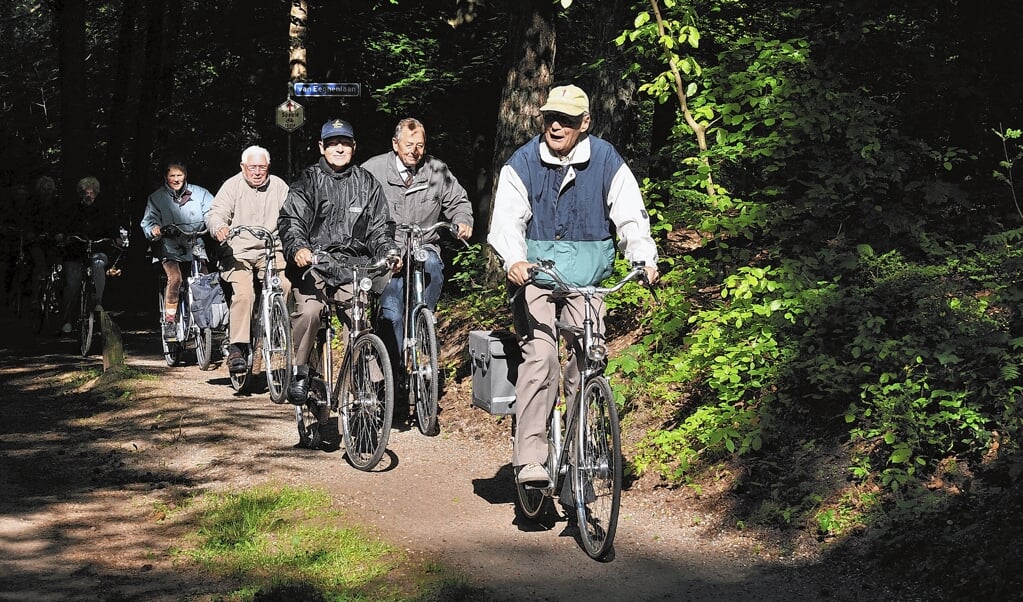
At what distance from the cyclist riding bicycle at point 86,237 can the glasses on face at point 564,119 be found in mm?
9052

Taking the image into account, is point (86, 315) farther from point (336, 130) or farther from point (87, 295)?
point (336, 130)

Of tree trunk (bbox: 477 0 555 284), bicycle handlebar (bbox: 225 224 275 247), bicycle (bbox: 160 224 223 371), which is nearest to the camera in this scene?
bicycle handlebar (bbox: 225 224 275 247)

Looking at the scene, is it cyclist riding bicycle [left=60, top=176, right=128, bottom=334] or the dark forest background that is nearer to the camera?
the dark forest background

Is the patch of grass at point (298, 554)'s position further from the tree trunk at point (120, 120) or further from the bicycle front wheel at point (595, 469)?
the tree trunk at point (120, 120)

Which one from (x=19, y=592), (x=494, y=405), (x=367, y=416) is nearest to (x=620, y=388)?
(x=494, y=405)

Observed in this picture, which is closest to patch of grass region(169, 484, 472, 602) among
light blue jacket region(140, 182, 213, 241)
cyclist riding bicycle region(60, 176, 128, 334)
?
light blue jacket region(140, 182, 213, 241)

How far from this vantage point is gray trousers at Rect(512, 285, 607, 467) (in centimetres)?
631

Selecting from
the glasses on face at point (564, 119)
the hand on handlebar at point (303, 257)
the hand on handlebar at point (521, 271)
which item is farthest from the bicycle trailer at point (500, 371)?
the hand on handlebar at point (303, 257)

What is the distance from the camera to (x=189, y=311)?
42.3 feet

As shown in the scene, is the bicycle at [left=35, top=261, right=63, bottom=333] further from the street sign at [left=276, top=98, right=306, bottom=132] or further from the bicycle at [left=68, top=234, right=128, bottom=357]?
the street sign at [left=276, top=98, right=306, bottom=132]

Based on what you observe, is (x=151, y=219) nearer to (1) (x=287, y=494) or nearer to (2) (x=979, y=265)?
(1) (x=287, y=494)

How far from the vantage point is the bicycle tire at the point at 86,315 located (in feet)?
45.0

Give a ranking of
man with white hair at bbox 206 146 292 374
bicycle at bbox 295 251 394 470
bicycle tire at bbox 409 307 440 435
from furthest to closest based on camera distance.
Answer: man with white hair at bbox 206 146 292 374
bicycle tire at bbox 409 307 440 435
bicycle at bbox 295 251 394 470

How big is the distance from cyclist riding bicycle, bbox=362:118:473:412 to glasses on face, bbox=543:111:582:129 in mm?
3302
